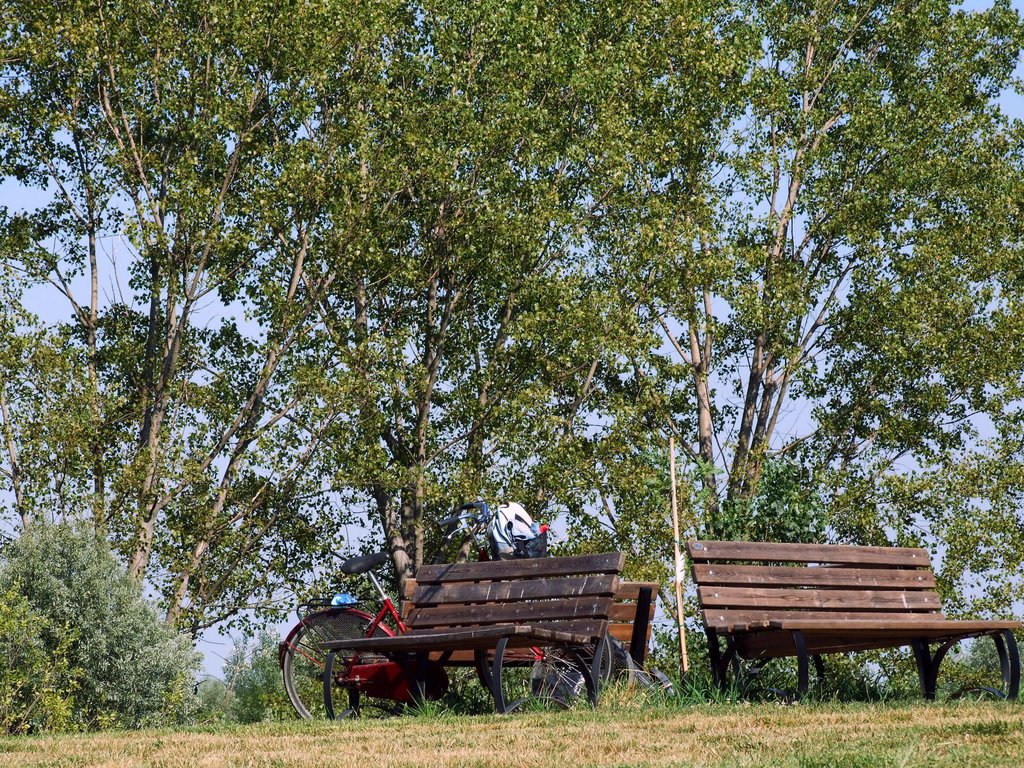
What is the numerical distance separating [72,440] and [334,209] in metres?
4.41

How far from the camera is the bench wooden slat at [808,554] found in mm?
8555

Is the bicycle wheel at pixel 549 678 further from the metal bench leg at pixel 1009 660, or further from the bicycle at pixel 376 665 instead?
the metal bench leg at pixel 1009 660

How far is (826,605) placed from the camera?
28.9ft

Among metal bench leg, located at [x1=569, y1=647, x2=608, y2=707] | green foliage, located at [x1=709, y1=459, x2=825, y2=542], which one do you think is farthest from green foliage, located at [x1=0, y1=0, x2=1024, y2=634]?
metal bench leg, located at [x1=569, y1=647, x2=608, y2=707]

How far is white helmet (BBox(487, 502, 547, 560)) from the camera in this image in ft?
32.3

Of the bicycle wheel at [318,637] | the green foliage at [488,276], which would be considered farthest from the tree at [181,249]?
the bicycle wheel at [318,637]

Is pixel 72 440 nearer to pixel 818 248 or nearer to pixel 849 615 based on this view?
pixel 849 615

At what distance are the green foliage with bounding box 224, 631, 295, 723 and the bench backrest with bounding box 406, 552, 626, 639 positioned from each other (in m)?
4.19

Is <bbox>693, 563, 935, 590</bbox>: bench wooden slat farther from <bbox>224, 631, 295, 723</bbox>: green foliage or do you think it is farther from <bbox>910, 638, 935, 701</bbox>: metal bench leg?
<bbox>224, 631, 295, 723</bbox>: green foliage

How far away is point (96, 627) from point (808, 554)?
6767 mm

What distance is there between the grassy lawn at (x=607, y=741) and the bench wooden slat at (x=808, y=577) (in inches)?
48.0

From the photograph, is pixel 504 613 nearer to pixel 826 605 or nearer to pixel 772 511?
pixel 826 605

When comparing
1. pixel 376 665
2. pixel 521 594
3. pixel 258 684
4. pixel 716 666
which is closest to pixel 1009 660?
pixel 716 666

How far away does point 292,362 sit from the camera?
1711cm
